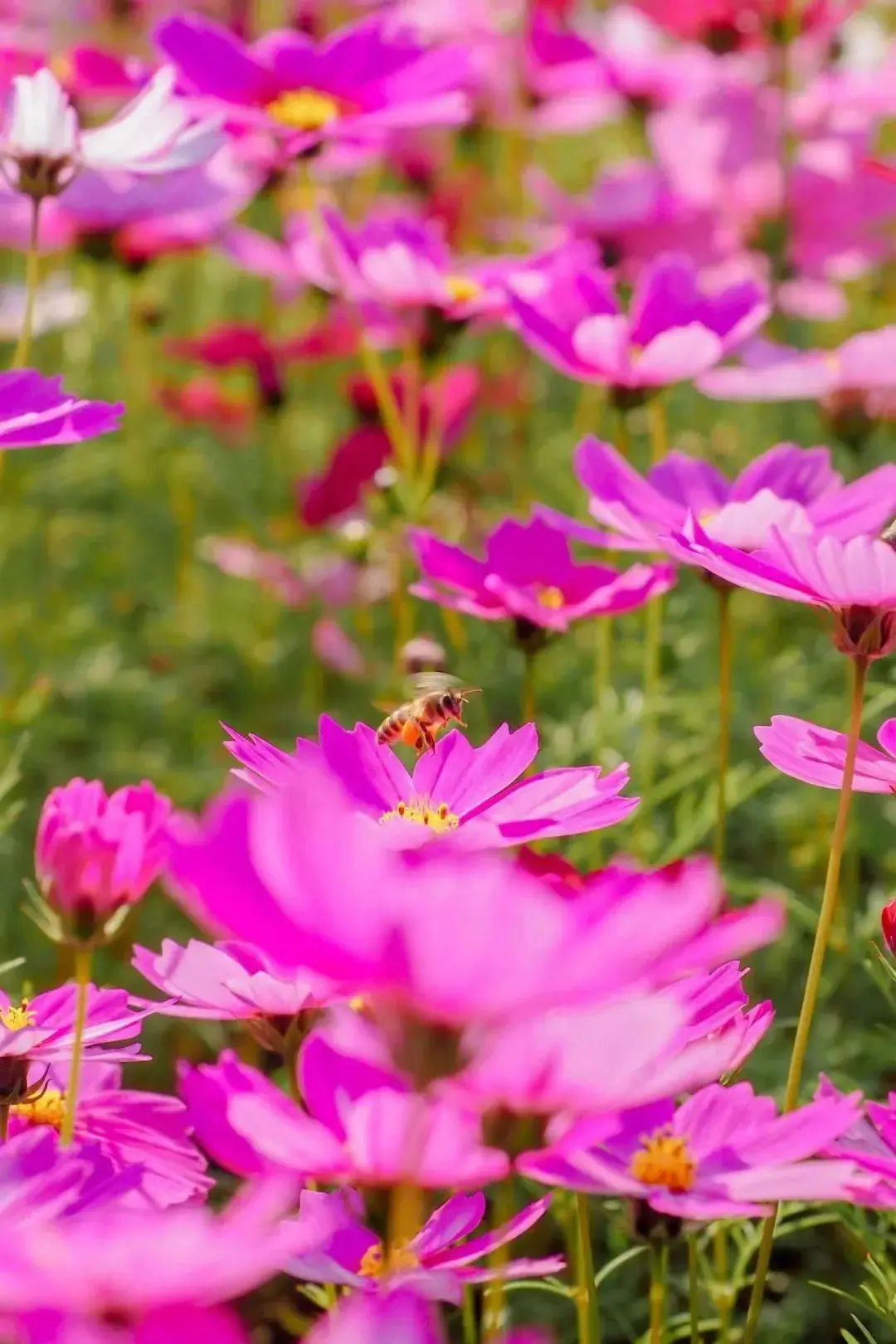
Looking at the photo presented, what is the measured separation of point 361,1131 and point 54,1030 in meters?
0.19

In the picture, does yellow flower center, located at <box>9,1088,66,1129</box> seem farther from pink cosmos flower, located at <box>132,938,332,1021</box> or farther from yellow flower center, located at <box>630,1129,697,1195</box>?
yellow flower center, located at <box>630,1129,697,1195</box>

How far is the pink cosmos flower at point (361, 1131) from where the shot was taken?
377 mm

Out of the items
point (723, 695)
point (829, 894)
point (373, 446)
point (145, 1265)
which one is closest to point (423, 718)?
point (723, 695)

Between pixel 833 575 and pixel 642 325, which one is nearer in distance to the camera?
pixel 833 575

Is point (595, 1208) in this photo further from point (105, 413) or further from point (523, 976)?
point (523, 976)

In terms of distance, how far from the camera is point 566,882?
55cm

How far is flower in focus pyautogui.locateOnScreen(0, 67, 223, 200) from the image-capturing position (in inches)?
31.5

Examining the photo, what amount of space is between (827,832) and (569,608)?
48cm

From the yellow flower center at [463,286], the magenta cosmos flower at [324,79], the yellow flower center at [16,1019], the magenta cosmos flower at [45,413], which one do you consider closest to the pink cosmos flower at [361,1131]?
the yellow flower center at [16,1019]

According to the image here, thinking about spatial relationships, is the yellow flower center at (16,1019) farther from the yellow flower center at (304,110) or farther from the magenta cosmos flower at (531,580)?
the yellow flower center at (304,110)

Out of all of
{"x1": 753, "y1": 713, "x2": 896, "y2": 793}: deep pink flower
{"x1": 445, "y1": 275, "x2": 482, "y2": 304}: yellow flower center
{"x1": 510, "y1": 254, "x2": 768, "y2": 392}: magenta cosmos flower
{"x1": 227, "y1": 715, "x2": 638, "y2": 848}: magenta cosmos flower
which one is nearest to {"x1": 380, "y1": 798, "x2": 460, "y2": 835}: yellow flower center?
{"x1": 227, "y1": 715, "x2": 638, "y2": 848}: magenta cosmos flower

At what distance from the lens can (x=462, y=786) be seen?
0.59 m

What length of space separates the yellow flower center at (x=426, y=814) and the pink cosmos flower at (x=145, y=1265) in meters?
0.22

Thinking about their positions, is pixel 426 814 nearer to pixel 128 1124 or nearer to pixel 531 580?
pixel 128 1124
